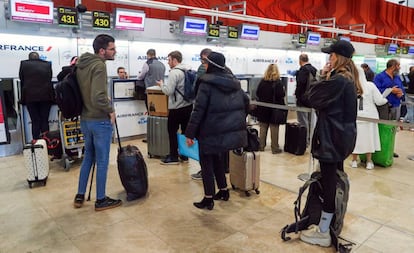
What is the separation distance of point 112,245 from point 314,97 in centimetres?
189

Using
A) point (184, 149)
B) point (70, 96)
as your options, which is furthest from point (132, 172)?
point (184, 149)

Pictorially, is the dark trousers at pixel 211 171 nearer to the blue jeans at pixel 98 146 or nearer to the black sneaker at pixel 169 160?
the blue jeans at pixel 98 146

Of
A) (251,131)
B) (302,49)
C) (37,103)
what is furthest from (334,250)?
(302,49)

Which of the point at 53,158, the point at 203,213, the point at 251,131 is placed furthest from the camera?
the point at 53,158

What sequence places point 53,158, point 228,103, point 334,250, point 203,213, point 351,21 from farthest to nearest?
point 351,21 → point 53,158 → point 203,213 → point 228,103 → point 334,250

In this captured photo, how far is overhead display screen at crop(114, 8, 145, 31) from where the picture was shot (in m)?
6.92

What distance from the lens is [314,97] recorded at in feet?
8.30

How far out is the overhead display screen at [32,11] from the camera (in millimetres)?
5688

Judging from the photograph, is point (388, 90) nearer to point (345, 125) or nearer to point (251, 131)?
point (251, 131)

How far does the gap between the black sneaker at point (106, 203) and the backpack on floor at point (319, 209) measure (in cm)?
163

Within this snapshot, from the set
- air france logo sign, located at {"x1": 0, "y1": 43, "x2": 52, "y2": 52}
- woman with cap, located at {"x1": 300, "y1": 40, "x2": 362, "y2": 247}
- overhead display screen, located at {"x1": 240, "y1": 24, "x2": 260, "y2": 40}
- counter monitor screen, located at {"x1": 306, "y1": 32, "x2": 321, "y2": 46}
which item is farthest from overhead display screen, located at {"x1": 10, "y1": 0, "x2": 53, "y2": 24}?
counter monitor screen, located at {"x1": 306, "y1": 32, "x2": 321, "y2": 46}

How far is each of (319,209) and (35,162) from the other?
308 cm

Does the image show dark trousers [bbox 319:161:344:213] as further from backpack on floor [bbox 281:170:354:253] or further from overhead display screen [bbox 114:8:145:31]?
overhead display screen [bbox 114:8:145:31]

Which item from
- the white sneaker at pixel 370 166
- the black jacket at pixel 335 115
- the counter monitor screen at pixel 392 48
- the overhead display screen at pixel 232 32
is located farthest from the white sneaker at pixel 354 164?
the counter monitor screen at pixel 392 48
